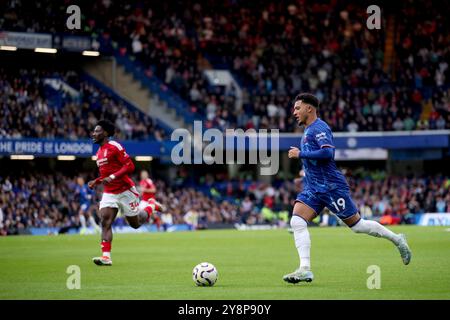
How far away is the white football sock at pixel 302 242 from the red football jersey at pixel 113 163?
583 centimetres

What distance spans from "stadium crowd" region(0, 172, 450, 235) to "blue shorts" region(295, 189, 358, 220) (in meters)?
26.9

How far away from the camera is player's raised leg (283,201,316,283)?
13.4 meters

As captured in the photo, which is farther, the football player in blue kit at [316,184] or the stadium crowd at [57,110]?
the stadium crowd at [57,110]

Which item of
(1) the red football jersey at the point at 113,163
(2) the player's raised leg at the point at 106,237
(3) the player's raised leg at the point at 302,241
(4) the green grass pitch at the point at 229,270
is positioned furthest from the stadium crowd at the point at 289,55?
(3) the player's raised leg at the point at 302,241

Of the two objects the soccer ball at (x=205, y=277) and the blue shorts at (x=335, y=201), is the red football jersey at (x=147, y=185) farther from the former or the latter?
the blue shorts at (x=335, y=201)

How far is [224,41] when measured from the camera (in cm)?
5403

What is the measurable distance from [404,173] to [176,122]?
13.0 meters

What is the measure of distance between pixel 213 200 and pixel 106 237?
31.0m

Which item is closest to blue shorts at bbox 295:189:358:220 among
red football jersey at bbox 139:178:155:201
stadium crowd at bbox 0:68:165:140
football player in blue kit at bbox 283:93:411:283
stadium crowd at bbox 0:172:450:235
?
football player in blue kit at bbox 283:93:411:283

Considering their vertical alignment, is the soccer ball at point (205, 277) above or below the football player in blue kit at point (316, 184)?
below

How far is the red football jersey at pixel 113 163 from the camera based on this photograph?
18.6 metres

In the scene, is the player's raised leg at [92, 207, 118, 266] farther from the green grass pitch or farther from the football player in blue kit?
the football player in blue kit
